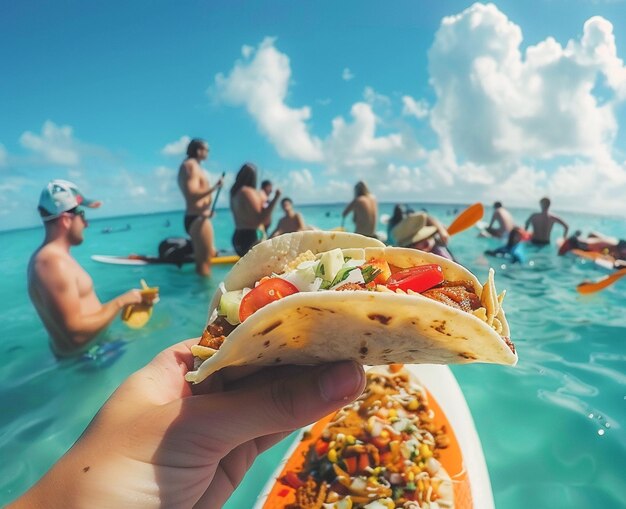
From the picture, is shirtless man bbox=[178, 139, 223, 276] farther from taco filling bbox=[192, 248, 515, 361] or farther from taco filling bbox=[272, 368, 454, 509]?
taco filling bbox=[192, 248, 515, 361]

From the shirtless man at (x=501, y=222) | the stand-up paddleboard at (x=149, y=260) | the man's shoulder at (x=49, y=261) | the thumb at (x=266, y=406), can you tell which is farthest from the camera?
the shirtless man at (x=501, y=222)

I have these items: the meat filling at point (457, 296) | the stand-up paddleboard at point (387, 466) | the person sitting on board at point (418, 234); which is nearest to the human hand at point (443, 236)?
the person sitting on board at point (418, 234)

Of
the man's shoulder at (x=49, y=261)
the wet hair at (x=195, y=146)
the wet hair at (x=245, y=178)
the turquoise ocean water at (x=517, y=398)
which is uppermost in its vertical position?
the wet hair at (x=195, y=146)

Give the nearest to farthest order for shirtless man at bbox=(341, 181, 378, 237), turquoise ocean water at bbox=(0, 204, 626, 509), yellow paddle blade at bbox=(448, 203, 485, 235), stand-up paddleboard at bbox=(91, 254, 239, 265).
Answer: turquoise ocean water at bbox=(0, 204, 626, 509), yellow paddle blade at bbox=(448, 203, 485, 235), stand-up paddleboard at bbox=(91, 254, 239, 265), shirtless man at bbox=(341, 181, 378, 237)

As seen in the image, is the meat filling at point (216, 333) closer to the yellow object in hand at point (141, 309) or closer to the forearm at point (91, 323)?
the forearm at point (91, 323)

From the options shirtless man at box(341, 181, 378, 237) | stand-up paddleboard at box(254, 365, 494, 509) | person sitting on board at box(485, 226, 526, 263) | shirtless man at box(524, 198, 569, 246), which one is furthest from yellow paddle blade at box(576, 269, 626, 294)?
shirtless man at box(524, 198, 569, 246)

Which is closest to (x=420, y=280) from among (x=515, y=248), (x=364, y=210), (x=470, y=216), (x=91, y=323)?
(x=470, y=216)

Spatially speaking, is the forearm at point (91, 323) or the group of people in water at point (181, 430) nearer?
the group of people in water at point (181, 430)
